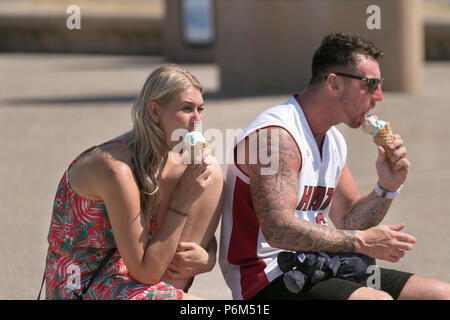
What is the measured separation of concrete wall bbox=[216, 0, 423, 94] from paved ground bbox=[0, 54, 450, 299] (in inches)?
26.4

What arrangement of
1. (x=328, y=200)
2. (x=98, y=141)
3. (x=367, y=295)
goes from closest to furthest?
(x=367, y=295)
(x=328, y=200)
(x=98, y=141)

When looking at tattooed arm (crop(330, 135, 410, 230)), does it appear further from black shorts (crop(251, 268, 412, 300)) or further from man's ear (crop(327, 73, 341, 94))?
black shorts (crop(251, 268, 412, 300))

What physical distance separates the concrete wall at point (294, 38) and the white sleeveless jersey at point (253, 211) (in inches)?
411

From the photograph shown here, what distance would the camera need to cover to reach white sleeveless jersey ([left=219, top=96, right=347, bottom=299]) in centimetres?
341

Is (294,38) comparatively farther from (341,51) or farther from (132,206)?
(132,206)

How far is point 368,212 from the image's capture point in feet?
12.7

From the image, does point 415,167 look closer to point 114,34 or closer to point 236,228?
point 236,228

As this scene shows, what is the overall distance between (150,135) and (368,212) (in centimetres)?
124

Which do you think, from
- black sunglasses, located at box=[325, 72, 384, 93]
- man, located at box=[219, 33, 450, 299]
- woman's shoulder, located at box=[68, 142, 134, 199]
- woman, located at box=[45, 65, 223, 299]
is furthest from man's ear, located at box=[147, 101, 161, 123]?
black sunglasses, located at box=[325, 72, 384, 93]

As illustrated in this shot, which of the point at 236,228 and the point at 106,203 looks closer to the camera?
the point at 106,203

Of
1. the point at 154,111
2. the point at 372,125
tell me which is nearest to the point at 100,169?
the point at 154,111

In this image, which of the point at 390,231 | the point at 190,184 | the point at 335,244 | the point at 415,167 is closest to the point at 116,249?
the point at 190,184

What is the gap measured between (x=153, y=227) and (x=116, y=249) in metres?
0.19
